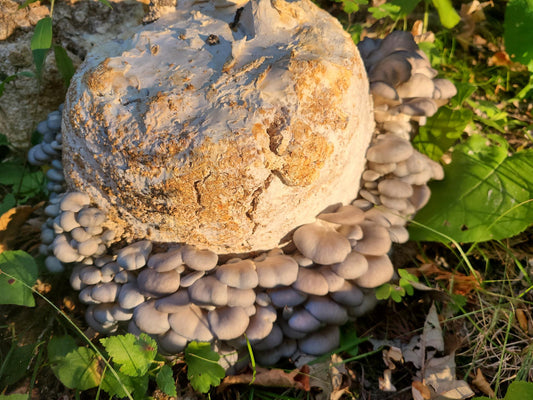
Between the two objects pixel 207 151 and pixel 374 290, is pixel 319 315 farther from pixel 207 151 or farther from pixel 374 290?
pixel 207 151

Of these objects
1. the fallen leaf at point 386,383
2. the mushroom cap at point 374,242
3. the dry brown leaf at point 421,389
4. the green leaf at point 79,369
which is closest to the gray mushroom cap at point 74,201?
the green leaf at point 79,369

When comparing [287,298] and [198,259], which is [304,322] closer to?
[287,298]

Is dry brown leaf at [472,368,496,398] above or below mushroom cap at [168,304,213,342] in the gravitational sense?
below

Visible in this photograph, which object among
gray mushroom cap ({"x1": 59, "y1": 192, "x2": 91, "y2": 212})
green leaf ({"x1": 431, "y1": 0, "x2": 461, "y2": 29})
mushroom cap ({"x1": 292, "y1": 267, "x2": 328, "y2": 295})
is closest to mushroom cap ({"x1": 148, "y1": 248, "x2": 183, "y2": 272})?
gray mushroom cap ({"x1": 59, "y1": 192, "x2": 91, "y2": 212})

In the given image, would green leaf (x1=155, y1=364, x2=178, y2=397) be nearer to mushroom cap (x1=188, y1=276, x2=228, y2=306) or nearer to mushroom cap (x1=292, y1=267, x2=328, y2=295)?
mushroom cap (x1=188, y1=276, x2=228, y2=306)

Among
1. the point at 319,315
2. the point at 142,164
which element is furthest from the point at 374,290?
the point at 142,164

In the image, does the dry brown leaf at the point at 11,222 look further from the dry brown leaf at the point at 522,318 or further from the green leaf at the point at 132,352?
the dry brown leaf at the point at 522,318
